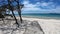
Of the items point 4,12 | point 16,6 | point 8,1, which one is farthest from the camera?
point 4,12

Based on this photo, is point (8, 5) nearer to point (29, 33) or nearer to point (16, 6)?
point (16, 6)

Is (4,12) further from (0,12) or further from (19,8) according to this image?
(19,8)

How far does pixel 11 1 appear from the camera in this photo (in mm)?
6715

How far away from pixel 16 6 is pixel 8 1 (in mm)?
762

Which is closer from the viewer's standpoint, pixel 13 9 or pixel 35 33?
pixel 35 33

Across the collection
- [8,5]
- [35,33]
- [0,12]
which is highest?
[8,5]

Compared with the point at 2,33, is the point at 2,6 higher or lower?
higher

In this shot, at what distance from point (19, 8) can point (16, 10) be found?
223 mm

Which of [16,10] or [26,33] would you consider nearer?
[26,33]

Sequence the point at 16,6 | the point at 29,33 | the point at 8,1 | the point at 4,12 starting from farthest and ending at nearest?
1. the point at 4,12
2. the point at 16,6
3. the point at 8,1
4. the point at 29,33

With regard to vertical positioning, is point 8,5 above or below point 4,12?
above

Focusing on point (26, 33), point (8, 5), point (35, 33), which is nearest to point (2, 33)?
point (26, 33)

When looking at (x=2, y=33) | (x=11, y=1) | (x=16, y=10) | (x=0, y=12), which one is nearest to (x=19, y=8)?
(x=16, y=10)

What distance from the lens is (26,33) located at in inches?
199
